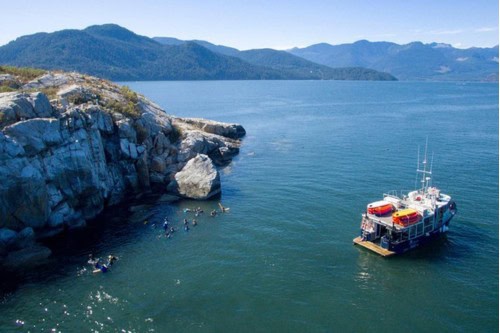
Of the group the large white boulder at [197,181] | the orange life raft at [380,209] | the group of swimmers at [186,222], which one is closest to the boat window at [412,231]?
the orange life raft at [380,209]

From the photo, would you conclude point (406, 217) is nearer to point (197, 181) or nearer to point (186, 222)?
point (186, 222)

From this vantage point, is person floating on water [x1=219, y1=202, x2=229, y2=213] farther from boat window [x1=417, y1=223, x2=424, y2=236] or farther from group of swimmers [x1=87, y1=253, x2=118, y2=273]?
boat window [x1=417, y1=223, x2=424, y2=236]

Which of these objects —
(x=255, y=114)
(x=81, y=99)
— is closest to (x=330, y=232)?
(x=81, y=99)

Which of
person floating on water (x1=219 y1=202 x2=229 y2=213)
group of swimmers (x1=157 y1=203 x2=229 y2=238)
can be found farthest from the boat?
group of swimmers (x1=157 y1=203 x2=229 y2=238)

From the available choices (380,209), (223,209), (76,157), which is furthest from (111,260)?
(380,209)

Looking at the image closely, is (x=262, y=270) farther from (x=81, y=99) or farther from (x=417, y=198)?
(x=81, y=99)
